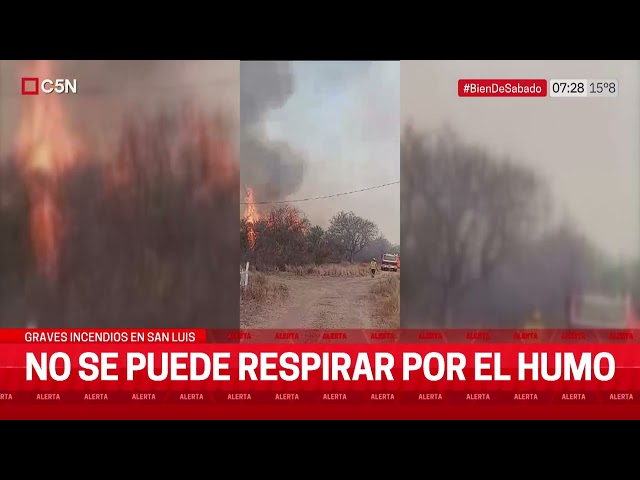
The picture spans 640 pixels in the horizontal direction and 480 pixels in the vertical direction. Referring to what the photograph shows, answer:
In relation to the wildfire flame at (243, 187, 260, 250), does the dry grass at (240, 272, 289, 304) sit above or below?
below

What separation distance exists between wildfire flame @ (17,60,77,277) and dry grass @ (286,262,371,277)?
181cm

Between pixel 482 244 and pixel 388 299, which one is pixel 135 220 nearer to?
pixel 388 299

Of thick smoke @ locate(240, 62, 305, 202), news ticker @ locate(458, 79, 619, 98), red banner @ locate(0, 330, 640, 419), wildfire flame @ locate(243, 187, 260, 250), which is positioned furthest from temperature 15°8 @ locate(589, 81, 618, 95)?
wildfire flame @ locate(243, 187, 260, 250)

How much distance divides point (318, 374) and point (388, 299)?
77 centimetres

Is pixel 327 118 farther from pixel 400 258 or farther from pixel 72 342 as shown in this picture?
pixel 72 342

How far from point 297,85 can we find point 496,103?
59.0 inches

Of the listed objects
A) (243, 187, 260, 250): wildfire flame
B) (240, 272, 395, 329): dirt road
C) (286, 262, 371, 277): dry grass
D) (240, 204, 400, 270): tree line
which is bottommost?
(240, 272, 395, 329): dirt road

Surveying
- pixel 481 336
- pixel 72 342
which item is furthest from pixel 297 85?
pixel 72 342

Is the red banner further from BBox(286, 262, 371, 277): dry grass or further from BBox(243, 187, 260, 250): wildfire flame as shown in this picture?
BBox(243, 187, 260, 250): wildfire flame

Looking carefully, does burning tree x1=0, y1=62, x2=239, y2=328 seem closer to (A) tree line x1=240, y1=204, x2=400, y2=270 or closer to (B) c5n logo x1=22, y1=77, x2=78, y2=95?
(B) c5n logo x1=22, y1=77, x2=78, y2=95

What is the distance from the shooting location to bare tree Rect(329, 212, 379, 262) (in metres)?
3.63

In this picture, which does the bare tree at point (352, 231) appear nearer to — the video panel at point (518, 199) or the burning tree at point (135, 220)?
the video panel at point (518, 199)

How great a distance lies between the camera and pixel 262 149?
12.0 ft

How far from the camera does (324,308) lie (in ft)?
12.1
